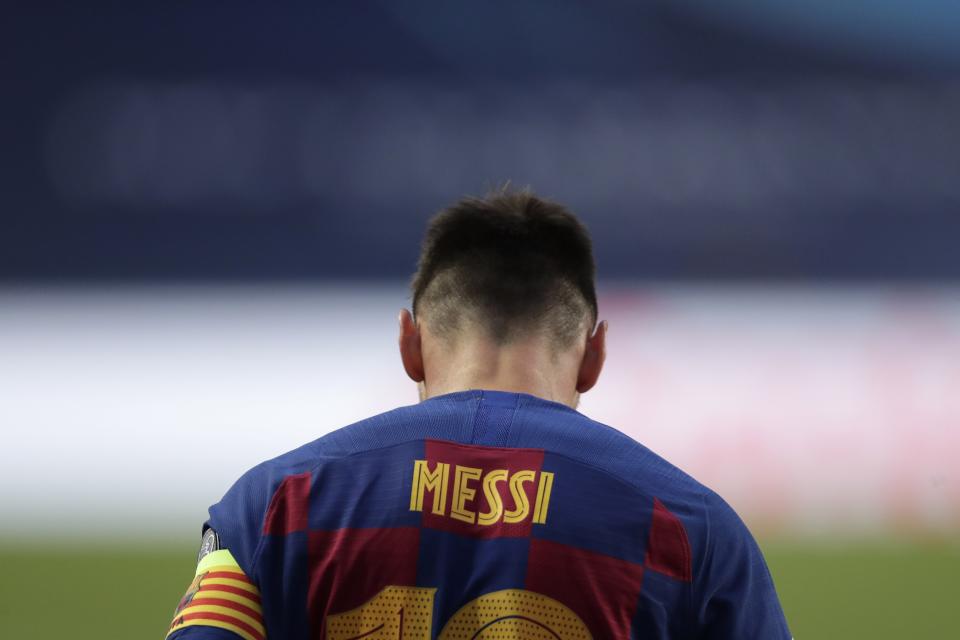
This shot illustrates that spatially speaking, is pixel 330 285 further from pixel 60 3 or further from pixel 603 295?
pixel 60 3

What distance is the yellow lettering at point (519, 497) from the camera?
47.5 inches

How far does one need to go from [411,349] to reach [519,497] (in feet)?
1.10

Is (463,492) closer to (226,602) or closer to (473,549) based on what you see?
(473,549)

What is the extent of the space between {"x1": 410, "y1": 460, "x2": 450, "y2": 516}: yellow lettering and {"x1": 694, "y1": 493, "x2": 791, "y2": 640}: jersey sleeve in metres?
0.26

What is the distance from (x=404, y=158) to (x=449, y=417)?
210 inches

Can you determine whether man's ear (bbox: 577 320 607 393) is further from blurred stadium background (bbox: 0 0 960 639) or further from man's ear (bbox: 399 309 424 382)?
blurred stadium background (bbox: 0 0 960 639)

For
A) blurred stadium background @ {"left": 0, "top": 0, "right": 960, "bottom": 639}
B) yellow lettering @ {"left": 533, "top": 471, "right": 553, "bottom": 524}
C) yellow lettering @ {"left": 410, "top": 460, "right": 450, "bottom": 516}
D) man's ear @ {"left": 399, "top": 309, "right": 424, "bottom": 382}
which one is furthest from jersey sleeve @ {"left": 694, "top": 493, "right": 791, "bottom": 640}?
blurred stadium background @ {"left": 0, "top": 0, "right": 960, "bottom": 639}

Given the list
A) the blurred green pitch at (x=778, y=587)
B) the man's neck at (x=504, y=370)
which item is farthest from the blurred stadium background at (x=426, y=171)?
the man's neck at (x=504, y=370)

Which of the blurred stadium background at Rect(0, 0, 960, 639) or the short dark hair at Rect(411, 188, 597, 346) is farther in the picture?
the blurred stadium background at Rect(0, 0, 960, 639)

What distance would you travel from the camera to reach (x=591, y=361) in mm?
1491

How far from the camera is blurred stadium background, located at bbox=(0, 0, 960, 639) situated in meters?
5.65

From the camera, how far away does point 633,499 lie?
1.22 m

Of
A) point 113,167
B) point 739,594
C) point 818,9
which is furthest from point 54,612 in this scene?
point 818,9

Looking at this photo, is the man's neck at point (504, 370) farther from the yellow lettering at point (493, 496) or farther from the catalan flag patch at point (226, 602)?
the catalan flag patch at point (226, 602)
